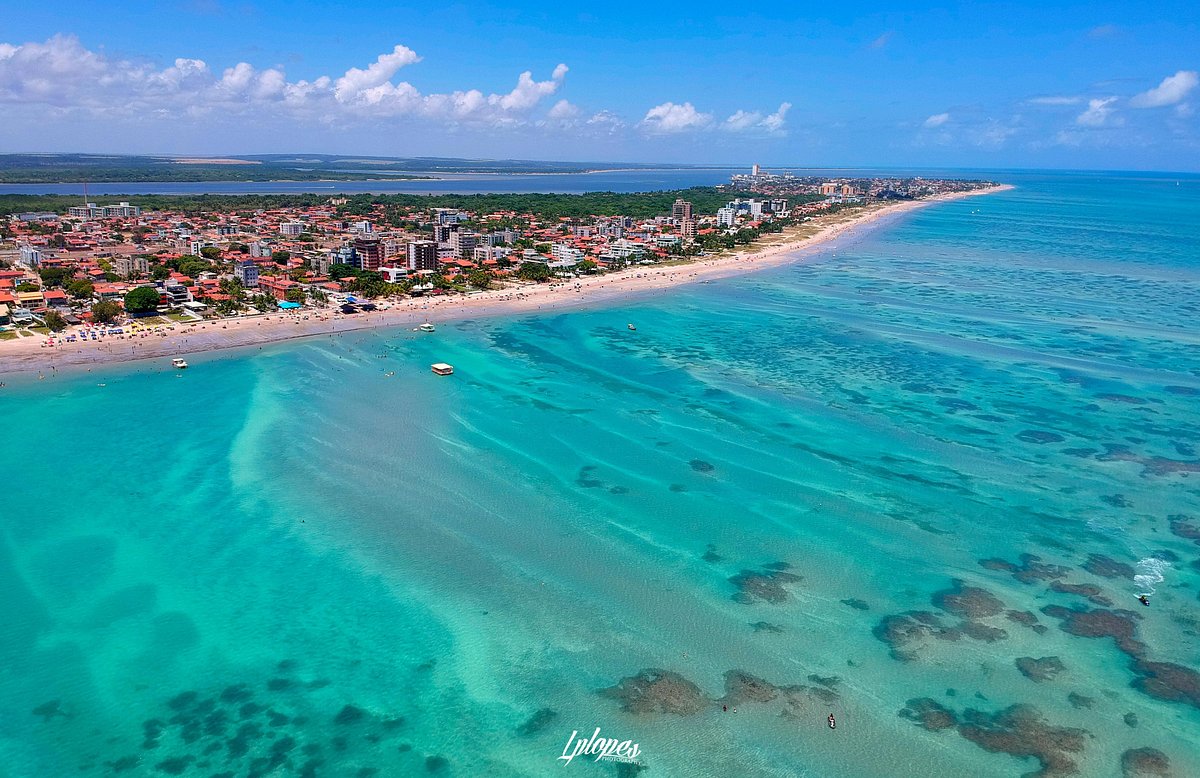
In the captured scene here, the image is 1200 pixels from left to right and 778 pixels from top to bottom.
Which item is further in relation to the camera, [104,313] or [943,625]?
[104,313]

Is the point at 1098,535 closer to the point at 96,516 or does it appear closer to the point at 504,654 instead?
the point at 504,654

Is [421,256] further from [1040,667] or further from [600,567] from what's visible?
[1040,667]

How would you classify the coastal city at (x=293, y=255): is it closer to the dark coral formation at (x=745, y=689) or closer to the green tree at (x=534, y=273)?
the green tree at (x=534, y=273)

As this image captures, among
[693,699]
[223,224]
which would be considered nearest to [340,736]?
[693,699]

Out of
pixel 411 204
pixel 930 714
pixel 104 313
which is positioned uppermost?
pixel 411 204

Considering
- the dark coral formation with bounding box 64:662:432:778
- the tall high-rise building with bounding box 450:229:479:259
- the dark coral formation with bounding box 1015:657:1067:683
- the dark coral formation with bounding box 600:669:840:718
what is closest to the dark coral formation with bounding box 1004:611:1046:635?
the dark coral formation with bounding box 1015:657:1067:683

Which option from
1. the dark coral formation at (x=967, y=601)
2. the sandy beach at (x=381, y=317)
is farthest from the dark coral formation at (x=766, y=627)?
the sandy beach at (x=381, y=317)

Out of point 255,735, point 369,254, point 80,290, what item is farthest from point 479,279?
point 255,735
